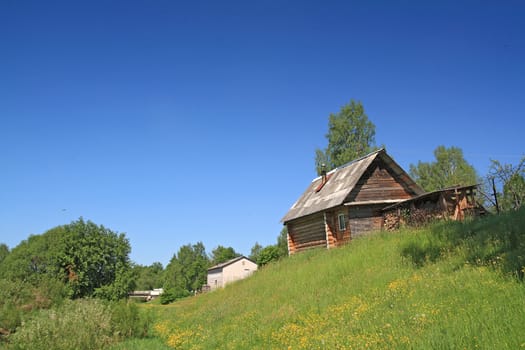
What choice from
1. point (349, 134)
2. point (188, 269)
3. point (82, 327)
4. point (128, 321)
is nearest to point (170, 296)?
point (188, 269)

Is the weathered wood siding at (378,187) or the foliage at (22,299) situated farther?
the weathered wood siding at (378,187)

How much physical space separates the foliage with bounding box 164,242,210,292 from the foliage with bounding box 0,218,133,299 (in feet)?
143

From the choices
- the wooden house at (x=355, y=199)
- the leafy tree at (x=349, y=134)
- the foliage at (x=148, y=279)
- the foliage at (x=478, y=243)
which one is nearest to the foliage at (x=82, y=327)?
the foliage at (x=478, y=243)

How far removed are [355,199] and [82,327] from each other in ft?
55.7

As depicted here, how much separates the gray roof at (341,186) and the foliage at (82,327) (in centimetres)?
1376

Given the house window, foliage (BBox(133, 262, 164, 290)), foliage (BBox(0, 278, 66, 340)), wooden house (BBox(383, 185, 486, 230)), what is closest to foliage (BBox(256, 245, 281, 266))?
the house window

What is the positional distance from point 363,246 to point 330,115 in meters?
25.9

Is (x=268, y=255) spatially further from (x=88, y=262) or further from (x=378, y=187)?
(x=378, y=187)

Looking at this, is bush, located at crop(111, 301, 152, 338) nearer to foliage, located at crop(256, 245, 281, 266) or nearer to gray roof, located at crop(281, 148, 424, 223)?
gray roof, located at crop(281, 148, 424, 223)

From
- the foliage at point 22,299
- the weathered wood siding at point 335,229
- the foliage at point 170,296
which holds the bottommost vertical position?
the foliage at point 170,296

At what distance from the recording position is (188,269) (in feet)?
276

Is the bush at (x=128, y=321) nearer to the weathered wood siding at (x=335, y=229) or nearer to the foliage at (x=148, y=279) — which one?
the weathered wood siding at (x=335, y=229)

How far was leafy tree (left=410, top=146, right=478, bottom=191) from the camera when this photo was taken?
45.5 meters

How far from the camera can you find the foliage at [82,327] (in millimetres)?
13234
